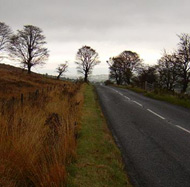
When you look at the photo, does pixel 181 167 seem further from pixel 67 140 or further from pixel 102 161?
pixel 67 140

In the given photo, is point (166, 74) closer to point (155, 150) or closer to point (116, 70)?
point (116, 70)

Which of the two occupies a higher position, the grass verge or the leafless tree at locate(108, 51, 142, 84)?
the leafless tree at locate(108, 51, 142, 84)

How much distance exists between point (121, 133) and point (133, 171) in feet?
8.92

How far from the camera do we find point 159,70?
1833 inches

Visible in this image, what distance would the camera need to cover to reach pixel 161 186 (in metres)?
3.53

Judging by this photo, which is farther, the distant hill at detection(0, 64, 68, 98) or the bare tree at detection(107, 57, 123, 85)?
the bare tree at detection(107, 57, 123, 85)

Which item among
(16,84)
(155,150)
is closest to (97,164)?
(155,150)

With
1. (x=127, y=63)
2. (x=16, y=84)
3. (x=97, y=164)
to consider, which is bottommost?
(x=97, y=164)

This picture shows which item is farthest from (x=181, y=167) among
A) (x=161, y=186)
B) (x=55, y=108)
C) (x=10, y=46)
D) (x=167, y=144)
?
(x=10, y=46)

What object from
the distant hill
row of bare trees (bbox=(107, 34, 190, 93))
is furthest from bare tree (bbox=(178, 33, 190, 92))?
the distant hill

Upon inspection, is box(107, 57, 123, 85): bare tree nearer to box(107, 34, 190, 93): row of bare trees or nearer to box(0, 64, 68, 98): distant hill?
box(107, 34, 190, 93): row of bare trees

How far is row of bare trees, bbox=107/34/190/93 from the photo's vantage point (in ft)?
101

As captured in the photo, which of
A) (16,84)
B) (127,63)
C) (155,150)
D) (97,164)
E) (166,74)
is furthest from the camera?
(127,63)

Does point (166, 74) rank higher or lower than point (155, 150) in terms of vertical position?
higher
